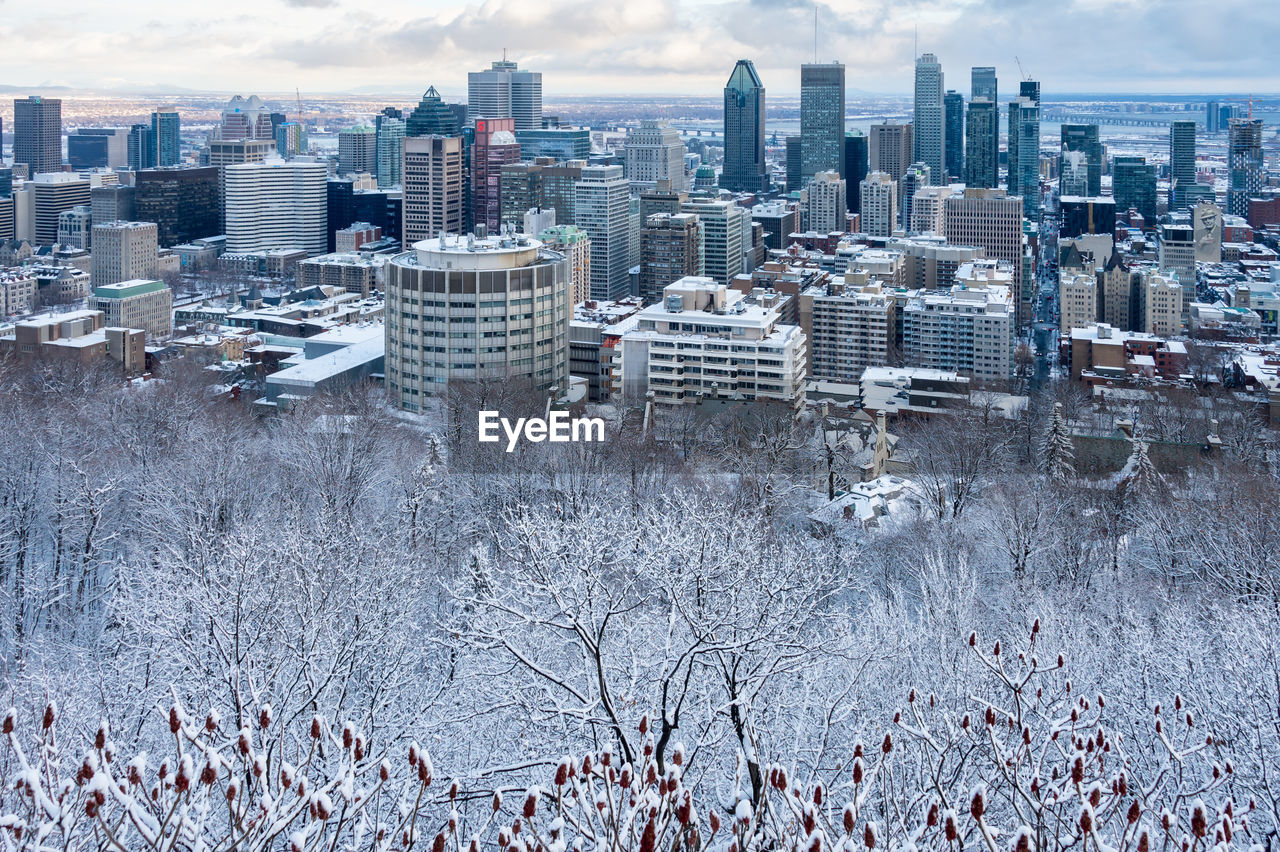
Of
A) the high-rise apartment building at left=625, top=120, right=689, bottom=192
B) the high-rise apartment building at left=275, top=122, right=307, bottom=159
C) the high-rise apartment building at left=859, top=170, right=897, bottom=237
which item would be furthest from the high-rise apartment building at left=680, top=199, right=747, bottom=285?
the high-rise apartment building at left=275, top=122, right=307, bottom=159

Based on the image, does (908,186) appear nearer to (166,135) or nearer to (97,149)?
(166,135)

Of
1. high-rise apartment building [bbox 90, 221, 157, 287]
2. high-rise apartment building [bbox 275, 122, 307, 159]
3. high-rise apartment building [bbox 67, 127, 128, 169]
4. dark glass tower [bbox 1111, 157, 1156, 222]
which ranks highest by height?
high-rise apartment building [bbox 275, 122, 307, 159]

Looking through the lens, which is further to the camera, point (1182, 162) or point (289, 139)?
point (289, 139)

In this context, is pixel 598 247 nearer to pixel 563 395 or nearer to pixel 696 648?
pixel 563 395

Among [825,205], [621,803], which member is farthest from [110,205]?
[621,803]

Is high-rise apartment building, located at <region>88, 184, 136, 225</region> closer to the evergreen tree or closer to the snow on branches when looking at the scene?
the evergreen tree

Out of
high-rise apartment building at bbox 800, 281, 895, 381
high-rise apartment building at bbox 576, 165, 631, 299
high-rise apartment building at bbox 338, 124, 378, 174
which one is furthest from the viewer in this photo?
high-rise apartment building at bbox 338, 124, 378, 174
